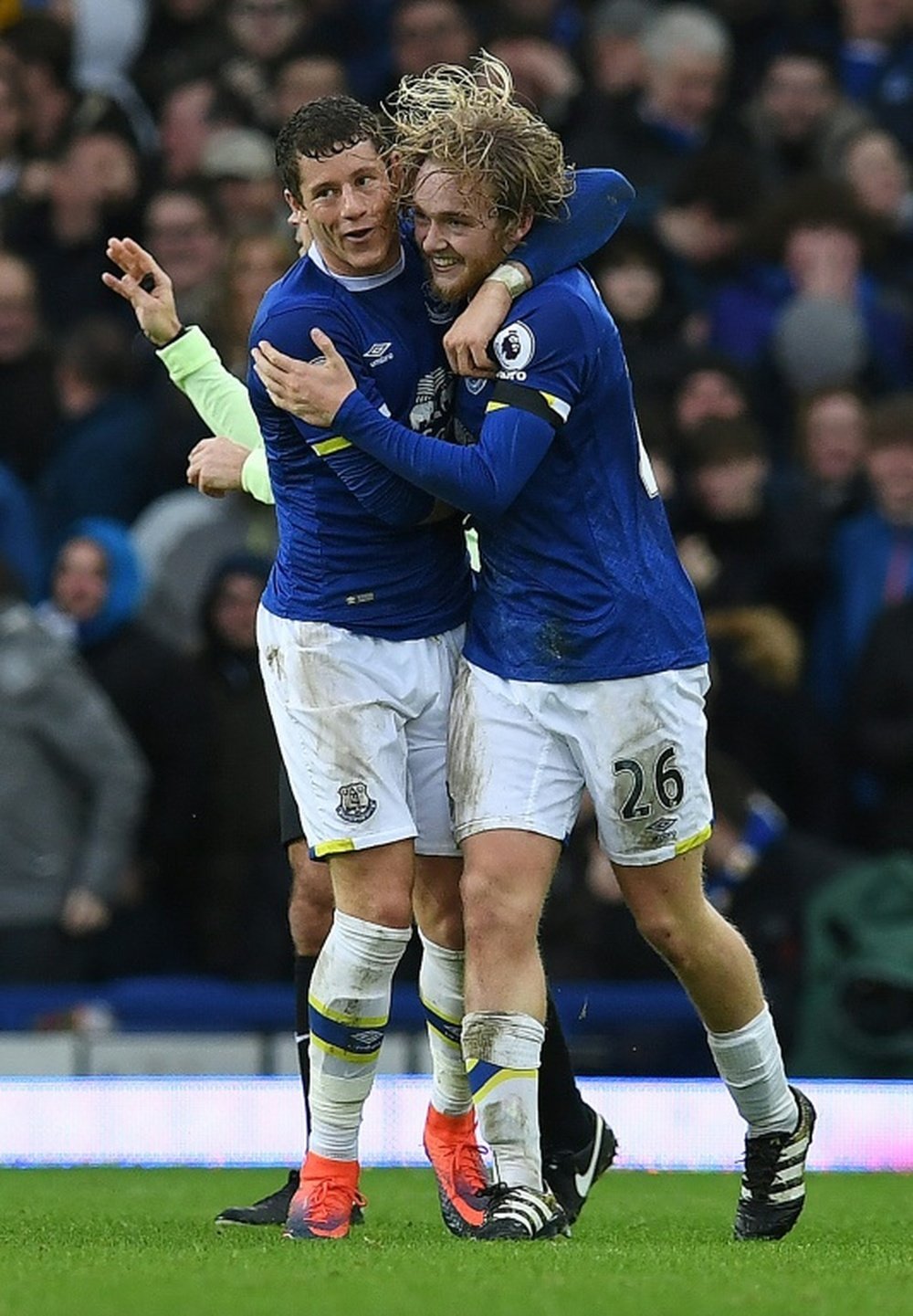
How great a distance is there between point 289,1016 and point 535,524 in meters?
3.97

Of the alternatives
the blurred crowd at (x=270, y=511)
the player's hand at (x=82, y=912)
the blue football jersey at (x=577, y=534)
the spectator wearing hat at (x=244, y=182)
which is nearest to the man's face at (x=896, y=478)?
the blurred crowd at (x=270, y=511)

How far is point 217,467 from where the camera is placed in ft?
22.8

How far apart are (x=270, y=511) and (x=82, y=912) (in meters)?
1.94

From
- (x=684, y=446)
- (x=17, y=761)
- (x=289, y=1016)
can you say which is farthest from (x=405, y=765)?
(x=684, y=446)

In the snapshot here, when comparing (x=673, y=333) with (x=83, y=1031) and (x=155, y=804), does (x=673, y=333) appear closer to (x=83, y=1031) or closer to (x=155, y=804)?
(x=155, y=804)

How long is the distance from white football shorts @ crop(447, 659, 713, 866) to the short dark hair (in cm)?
122

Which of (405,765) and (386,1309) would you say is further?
(405,765)

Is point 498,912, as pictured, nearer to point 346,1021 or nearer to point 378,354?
point 346,1021

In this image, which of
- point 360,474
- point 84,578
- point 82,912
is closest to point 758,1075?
point 360,474

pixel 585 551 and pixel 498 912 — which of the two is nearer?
pixel 498 912

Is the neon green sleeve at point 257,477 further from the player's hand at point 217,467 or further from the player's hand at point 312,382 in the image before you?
the player's hand at point 312,382

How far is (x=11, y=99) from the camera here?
13.8m

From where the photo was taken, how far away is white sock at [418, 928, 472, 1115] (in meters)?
6.84

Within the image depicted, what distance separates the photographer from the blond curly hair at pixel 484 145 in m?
6.31
